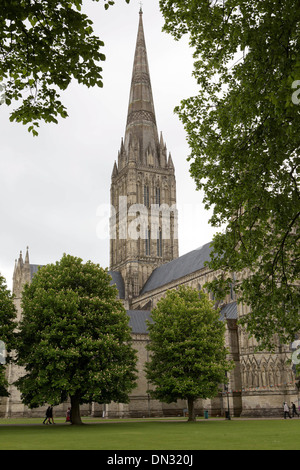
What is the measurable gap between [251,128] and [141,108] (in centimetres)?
8898

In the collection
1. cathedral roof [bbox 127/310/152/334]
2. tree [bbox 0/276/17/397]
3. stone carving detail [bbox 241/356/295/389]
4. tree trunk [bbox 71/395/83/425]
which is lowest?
tree trunk [bbox 71/395/83/425]

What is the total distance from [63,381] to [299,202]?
23.1 metres

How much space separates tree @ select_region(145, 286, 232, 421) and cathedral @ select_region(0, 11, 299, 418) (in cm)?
650

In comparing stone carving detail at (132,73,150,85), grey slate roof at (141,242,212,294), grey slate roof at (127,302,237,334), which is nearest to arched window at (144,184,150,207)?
grey slate roof at (141,242,212,294)

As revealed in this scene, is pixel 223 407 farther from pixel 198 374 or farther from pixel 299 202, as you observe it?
pixel 299 202

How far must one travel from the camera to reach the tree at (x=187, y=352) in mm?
37625

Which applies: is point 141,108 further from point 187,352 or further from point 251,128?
point 251,128

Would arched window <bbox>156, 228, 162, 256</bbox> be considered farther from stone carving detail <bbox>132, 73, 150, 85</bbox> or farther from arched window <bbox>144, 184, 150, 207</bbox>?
stone carving detail <bbox>132, 73, 150, 85</bbox>

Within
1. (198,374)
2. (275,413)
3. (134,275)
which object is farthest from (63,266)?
(134,275)

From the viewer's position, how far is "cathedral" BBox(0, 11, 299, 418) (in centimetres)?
4908

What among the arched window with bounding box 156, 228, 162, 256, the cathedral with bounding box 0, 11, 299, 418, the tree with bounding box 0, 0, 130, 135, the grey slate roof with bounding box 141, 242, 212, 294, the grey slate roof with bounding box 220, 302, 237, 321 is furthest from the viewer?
the arched window with bounding box 156, 228, 162, 256

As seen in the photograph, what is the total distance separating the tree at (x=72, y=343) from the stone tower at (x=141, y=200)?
47.4 metres

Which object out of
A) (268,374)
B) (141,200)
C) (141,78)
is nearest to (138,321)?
(268,374)

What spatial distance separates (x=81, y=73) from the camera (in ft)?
36.1
